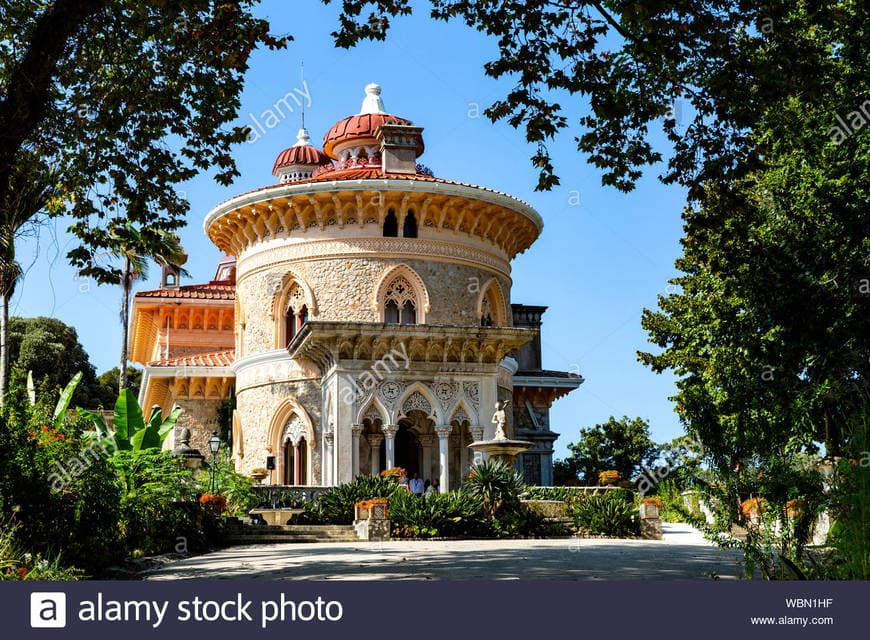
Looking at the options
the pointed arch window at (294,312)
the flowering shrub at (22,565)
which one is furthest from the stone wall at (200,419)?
the flowering shrub at (22,565)

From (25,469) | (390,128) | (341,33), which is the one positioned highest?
(390,128)

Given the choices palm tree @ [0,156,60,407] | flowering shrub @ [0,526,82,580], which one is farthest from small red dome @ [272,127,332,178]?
flowering shrub @ [0,526,82,580]

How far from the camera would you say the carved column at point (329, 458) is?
27719 mm

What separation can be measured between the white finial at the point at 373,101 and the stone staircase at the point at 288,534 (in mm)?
22470

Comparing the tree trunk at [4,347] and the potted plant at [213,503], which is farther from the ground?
the tree trunk at [4,347]

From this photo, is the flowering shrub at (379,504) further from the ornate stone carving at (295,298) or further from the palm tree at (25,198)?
the ornate stone carving at (295,298)

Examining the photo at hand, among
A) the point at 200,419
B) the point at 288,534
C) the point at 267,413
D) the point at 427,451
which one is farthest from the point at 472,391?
the point at 200,419

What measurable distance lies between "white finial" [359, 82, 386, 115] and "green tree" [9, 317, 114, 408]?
26252mm

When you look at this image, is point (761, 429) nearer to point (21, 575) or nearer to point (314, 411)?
point (21, 575)

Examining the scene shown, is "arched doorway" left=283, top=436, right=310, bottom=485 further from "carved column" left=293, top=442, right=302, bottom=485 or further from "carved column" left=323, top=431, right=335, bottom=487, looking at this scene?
"carved column" left=323, top=431, right=335, bottom=487

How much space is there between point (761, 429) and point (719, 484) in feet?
2.26

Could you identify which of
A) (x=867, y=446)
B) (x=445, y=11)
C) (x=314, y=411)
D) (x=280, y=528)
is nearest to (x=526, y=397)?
(x=314, y=411)

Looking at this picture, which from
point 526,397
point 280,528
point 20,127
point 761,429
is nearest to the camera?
point 761,429

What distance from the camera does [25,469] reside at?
1077 cm
